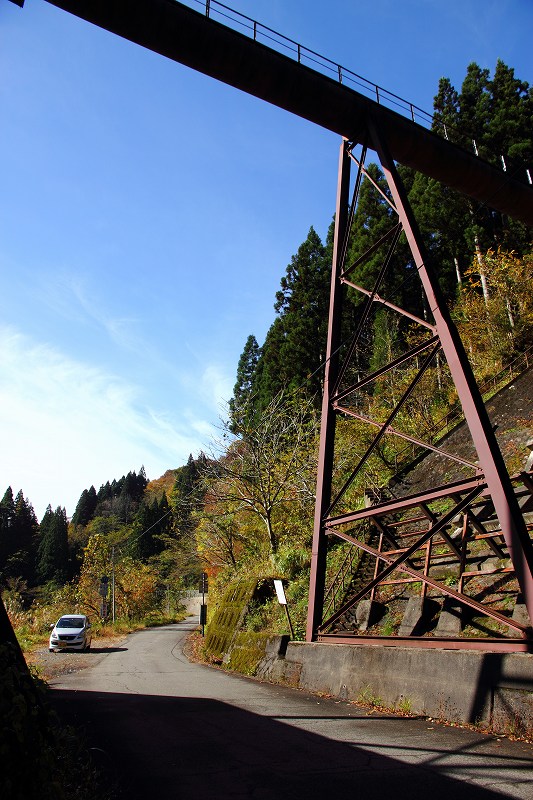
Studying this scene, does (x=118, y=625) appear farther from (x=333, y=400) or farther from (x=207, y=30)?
A: (x=207, y=30)

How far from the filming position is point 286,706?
7637mm

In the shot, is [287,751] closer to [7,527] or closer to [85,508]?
[7,527]

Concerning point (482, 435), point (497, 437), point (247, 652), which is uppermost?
point (497, 437)

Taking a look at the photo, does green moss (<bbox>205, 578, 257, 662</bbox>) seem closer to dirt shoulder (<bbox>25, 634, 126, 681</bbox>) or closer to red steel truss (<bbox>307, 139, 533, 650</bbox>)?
dirt shoulder (<bbox>25, 634, 126, 681</bbox>)

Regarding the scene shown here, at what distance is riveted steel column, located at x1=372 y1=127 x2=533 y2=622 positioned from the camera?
6219 millimetres

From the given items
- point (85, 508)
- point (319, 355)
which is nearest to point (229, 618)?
point (319, 355)

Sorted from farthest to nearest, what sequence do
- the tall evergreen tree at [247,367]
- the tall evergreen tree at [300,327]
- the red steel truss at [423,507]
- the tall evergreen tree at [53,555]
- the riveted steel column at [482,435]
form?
the tall evergreen tree at [53,555], the tall evergreen tree at [247,367], the tall evergreen tree at [300,327], the red steel truss at [423,507], the riveted steel column at [482,435]

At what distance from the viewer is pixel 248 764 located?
4.66 meters

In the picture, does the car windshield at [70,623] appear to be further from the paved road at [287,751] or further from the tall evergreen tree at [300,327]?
the tall evergreen tree at [300,327]

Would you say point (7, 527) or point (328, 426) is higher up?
point (7, 527)

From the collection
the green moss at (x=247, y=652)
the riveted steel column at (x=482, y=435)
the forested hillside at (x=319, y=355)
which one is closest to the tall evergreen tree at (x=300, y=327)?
the forested hillside at (x=319, y=355)

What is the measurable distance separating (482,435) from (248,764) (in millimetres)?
4500

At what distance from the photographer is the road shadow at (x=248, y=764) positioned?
153 inches

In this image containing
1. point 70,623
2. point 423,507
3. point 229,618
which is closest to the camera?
point 423,507
